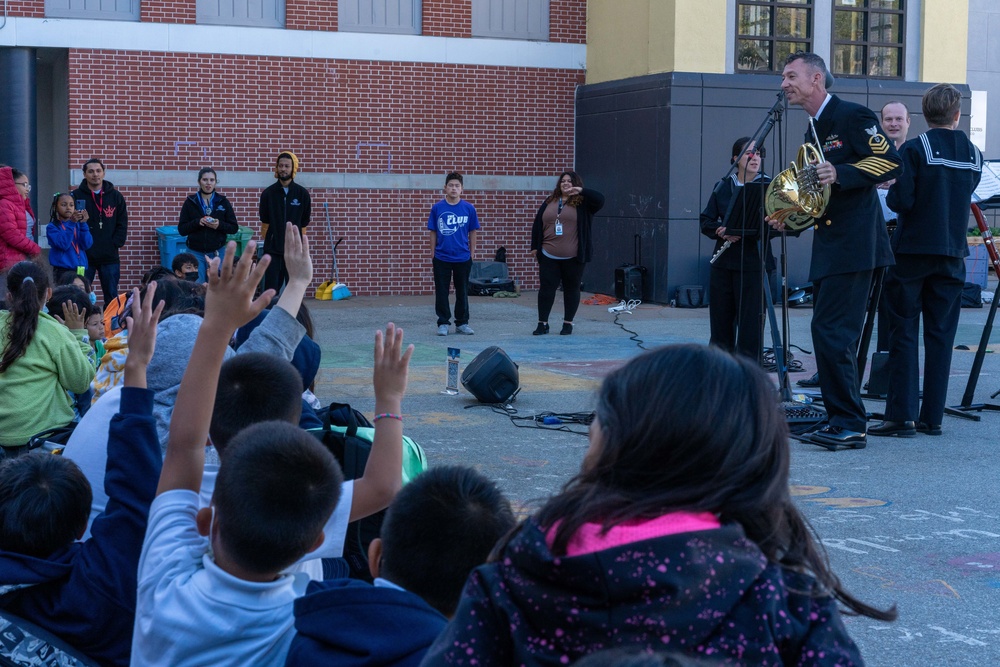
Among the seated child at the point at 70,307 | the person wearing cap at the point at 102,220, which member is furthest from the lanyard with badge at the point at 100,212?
the seated child at the point at 70,307

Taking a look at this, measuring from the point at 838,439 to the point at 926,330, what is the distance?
1098 mm

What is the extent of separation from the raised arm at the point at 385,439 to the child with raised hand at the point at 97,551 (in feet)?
1.60

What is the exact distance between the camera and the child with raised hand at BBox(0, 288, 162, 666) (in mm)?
2717

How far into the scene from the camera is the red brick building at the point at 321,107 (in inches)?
682

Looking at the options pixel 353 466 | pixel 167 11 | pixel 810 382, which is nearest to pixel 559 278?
pixel 810 382

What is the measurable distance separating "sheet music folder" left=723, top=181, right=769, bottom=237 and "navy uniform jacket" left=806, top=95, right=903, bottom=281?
4.35ft

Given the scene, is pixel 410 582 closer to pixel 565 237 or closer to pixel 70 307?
pixel 70 307

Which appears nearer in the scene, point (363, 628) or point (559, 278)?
point (363, 628)

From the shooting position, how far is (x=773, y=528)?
178cm

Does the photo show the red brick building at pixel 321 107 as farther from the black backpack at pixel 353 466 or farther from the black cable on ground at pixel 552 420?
the black backpack at pixel 353 466

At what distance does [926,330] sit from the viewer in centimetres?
765

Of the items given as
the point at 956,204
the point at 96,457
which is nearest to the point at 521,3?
the point at 956,204

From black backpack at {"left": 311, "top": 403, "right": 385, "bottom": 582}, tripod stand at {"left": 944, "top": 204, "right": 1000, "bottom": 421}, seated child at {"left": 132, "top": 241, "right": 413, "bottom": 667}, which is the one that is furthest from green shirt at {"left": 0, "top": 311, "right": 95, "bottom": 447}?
tripod stand at {"left": 944, "top": 204, "right": 1000, "bottom": 421}

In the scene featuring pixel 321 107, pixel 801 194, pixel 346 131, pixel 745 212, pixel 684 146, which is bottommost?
pixel 745 212
